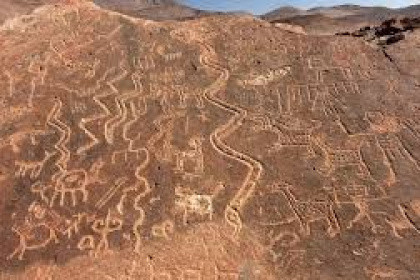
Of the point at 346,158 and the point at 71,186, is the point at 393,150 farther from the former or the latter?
A: the point at 71,186

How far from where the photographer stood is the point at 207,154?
9445 mm

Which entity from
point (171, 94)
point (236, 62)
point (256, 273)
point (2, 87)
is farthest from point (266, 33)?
point (256, 273)

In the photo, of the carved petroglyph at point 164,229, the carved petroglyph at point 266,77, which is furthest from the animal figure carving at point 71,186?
the carved petroglyph at point 266,77

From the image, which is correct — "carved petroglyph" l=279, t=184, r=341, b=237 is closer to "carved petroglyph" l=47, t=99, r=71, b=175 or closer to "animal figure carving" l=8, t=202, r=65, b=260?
"animal figure carving" l=8, t=202, r=65, b=260

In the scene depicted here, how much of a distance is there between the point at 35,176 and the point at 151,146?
1.47 m

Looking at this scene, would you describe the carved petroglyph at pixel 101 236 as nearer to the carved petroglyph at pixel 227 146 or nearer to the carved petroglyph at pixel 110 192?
the carved petroglyph at pixel 110 192

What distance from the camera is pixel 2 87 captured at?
1126 cm

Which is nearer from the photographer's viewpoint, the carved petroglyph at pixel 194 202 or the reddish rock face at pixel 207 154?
the reddish rock face at pixel 207 154

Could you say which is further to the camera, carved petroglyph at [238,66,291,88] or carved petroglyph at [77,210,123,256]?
carved petroglyph at [238,66,291,88]

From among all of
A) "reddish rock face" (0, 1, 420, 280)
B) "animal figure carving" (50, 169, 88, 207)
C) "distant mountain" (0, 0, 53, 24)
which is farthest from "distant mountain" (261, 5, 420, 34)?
"animal figure carving" (50, 169, 88, 207)

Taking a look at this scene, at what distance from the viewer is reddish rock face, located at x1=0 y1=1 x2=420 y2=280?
8.23 m

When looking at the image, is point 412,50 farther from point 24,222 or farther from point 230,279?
point 24,222

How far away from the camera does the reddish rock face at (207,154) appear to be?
27.0ft

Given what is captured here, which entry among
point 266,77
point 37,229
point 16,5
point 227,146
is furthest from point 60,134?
point 16,5
